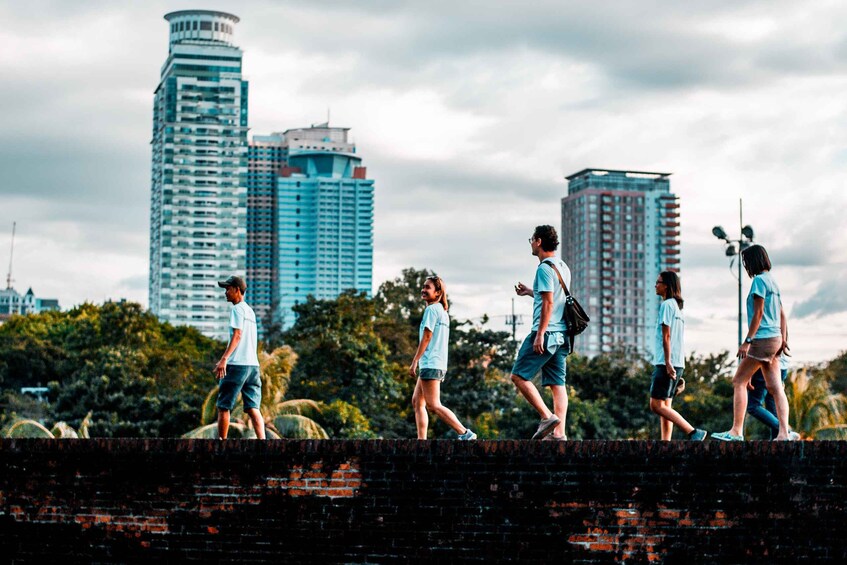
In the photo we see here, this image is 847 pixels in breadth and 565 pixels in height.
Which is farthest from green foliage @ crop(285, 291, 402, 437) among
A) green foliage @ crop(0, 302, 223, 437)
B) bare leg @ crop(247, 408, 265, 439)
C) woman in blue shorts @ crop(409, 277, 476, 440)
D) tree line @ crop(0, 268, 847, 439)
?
woman in blue shorts @ crop(409, 277, 476, 440)

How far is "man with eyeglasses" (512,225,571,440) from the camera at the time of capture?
9.66 m

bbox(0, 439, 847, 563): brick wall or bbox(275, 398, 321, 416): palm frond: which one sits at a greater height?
bbox(275, 398, 321, 416): palm frond

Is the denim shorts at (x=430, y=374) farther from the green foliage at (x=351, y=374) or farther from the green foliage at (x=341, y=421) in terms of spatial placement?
the green foliage at (x=351, y=374)

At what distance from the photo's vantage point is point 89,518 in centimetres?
1011

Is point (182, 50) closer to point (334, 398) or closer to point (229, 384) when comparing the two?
point (334, 398)

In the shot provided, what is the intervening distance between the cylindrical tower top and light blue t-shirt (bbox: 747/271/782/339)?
137 metres

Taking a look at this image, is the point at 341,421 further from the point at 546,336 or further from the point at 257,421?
the point at 546,336

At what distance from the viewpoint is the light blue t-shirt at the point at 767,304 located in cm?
966

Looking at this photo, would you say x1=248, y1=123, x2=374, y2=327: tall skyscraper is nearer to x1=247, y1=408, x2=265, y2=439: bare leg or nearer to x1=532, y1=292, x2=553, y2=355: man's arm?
x1=247, y1=408, x2=265, y2=439: bare leg

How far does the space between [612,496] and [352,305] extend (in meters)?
28.0

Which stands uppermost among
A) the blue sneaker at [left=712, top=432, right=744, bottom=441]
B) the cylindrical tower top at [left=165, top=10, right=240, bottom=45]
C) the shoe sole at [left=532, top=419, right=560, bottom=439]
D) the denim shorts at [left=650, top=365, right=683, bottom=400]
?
the cylindrical tower top at [left=165, top=10, right=240, bottom=45]

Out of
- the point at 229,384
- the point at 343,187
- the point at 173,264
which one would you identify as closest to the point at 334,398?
the point at 229,384

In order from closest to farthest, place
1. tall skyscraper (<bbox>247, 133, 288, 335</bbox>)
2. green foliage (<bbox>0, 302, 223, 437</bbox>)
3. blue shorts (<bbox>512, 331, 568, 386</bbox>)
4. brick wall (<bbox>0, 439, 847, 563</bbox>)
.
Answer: brick wall (<bbox>0, 439, 847, 563</bbox>) → blue shorts (<bbox>512, 331, 568, 386</bbox>) → green foliage (<bbox>0, 302, 223, 437</bbox>) → tall skyscraper (<bbox>247, 133, 288, 335</bbox>)

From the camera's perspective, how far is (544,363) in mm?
9805
